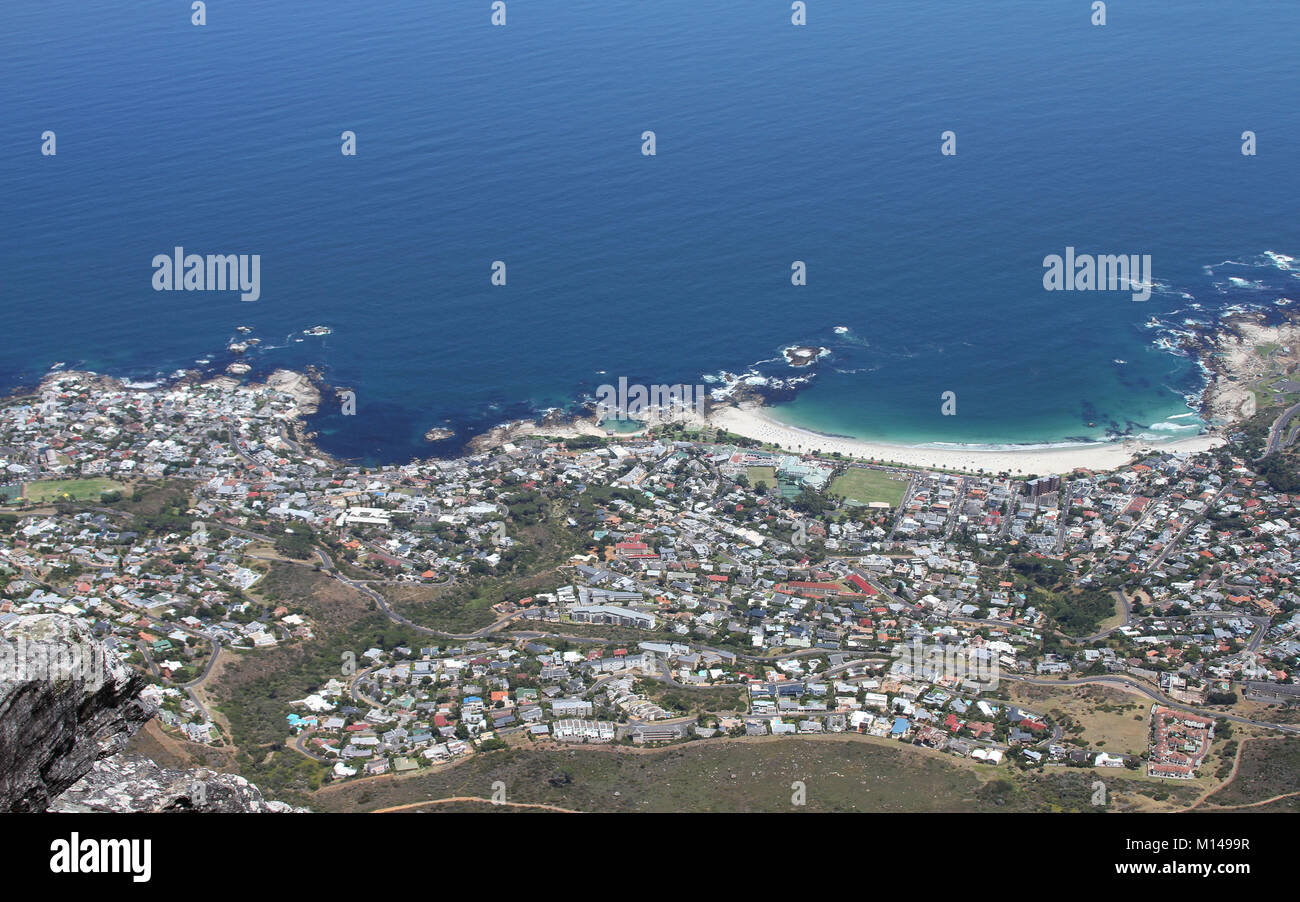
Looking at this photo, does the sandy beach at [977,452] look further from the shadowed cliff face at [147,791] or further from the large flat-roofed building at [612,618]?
the shadowed cliff face at [147,791]

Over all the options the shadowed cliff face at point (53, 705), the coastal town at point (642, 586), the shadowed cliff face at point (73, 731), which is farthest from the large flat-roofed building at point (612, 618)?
A: the shadowed cliff face at point (53, 705)

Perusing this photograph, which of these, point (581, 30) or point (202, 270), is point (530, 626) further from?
point (581, 30)

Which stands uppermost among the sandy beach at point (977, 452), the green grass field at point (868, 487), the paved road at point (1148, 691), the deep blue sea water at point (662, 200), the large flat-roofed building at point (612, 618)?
the deep blue sea water at point (662, 200)

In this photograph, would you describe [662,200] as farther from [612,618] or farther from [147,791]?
[147,791]

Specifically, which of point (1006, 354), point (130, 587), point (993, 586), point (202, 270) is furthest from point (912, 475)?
point (202, 270)

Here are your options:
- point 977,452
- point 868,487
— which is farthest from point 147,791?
point 977,452

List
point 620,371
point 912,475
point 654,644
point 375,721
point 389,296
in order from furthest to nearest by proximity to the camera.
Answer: point 389,296 → point 620,371 → point 912,475 → point 654,644 → point 375,721

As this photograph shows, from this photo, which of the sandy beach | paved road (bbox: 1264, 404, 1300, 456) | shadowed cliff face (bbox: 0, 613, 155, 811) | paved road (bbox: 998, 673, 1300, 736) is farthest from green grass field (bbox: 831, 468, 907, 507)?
shadowed cliff face (bbox: 0, 613, 155, 811)
